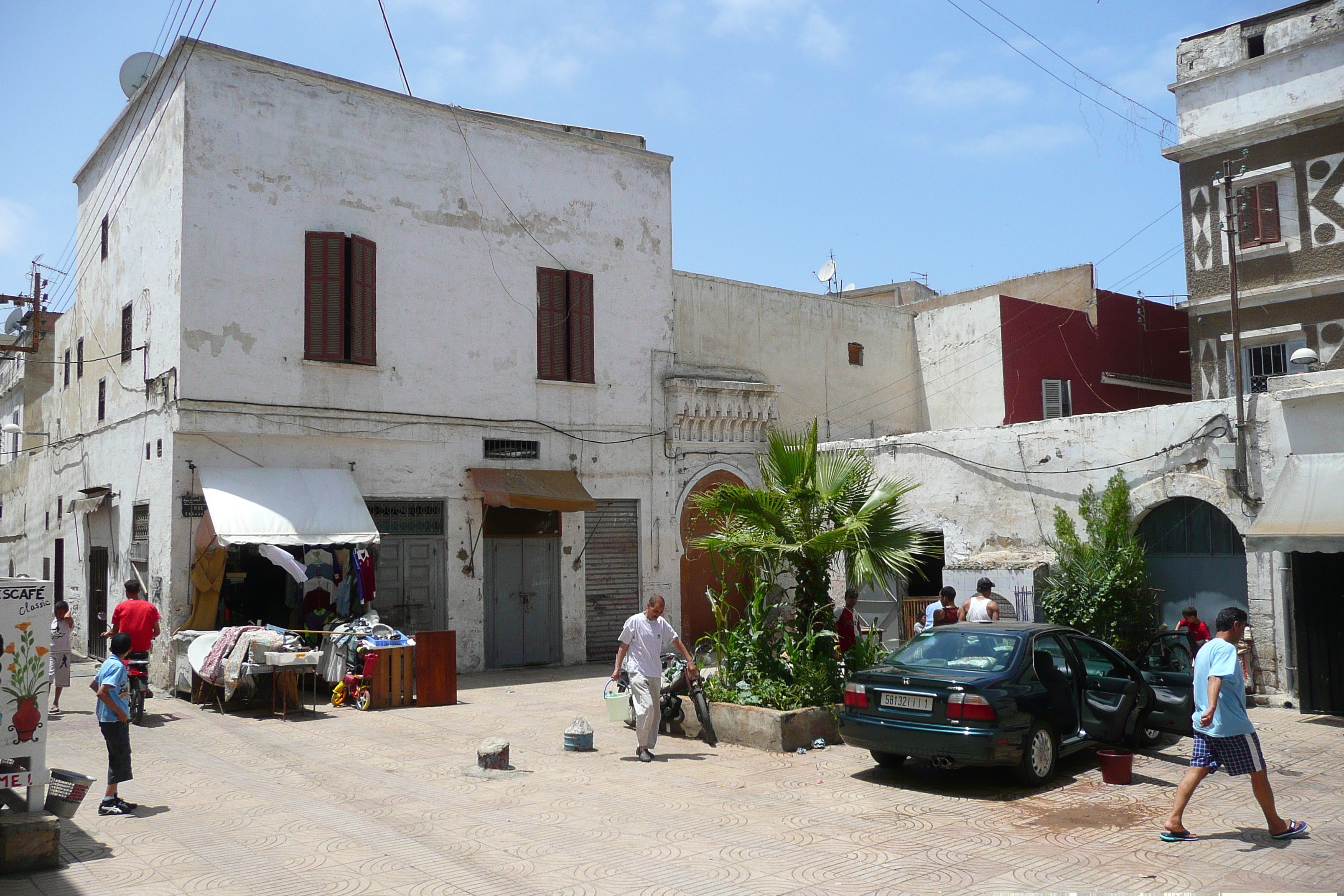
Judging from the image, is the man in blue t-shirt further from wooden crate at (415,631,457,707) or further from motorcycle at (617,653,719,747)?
wooden crate at (415,631,457,707)

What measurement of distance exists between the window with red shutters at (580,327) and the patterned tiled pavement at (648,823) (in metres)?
8.73

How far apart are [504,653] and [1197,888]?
13523 mm

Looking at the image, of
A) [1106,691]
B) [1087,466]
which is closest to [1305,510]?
[1087,466]

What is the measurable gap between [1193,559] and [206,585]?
14.2 metres

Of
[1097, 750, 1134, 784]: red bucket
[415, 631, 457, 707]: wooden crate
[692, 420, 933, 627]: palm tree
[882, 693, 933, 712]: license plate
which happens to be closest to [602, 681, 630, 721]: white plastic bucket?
[692, 420, 933, 627]: palm tree

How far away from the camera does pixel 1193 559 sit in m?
14.0

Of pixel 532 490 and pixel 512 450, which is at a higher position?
pixel 512 450

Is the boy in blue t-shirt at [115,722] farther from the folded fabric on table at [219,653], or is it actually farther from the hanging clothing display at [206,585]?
the hanging clothing display at [206,585]

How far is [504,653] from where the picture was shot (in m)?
18.1

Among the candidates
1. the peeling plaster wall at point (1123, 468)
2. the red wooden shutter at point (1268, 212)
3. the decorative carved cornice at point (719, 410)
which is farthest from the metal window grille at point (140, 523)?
the red wooden shutter at point (1268, 212)

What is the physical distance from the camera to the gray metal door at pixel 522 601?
1800cm

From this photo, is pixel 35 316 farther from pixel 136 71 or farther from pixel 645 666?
pixel 645 666

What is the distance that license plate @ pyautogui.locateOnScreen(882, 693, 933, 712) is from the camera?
8672 millimetres

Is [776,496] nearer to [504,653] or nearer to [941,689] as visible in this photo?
[941,689]
